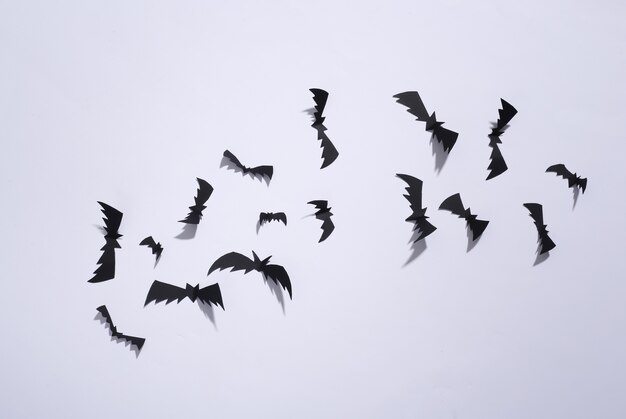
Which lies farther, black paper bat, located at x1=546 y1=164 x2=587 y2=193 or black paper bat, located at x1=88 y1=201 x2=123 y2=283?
black paper bat, located at x1=546 y1=164 x2=587 y2=193

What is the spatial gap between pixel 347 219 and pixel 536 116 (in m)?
0.50

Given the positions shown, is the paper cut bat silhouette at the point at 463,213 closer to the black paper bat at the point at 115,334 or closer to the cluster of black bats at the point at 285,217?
the cluster of black bats at the point at 285,217

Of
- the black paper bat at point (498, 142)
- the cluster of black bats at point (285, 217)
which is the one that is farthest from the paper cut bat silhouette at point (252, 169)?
the black paper bat at point (498, 142)

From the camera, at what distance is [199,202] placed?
0.93 metres

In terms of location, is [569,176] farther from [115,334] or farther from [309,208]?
[115,334]

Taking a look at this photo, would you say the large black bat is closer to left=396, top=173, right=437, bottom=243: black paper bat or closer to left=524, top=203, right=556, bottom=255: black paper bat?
left=396, top=173, right=437, bottom=243: black paper bat

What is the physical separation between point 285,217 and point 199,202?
0.18 metres

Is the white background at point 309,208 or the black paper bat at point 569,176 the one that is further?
the black paper bat at point 569,176

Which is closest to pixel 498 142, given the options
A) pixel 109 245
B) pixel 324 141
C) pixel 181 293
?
pixel 324 141

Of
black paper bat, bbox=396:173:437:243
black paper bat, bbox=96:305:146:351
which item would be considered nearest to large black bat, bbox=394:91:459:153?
black paper bat, bbox=396:173:437:243

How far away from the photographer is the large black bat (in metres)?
0.97

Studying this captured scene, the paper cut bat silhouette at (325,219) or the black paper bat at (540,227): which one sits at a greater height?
the black paper bat at (540,227)

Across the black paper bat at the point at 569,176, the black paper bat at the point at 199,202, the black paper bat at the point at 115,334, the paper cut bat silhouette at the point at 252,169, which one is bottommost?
the black paper bat at the point at 115,334

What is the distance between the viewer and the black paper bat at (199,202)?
92cm
